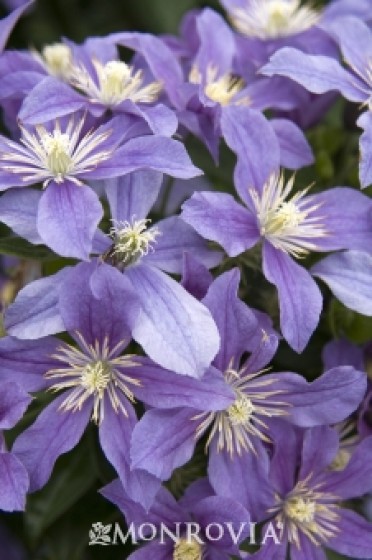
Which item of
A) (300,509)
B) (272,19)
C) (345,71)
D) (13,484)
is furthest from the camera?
(272,19)

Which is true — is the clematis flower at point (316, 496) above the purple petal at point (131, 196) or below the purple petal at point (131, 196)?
below

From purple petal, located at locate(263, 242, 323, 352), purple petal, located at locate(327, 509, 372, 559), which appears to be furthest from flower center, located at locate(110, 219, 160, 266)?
purple petal, located at locate(327, 509, 372, 559)

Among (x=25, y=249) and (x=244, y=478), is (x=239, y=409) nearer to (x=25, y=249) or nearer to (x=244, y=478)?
(x=244, y=478)

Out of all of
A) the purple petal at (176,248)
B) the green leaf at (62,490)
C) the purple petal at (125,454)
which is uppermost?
the purple petal at (176,248)

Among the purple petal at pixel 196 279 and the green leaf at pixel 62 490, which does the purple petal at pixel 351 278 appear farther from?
the green leaf at pixel 62 490

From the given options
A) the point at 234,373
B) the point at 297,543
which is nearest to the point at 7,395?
the point at 234,373

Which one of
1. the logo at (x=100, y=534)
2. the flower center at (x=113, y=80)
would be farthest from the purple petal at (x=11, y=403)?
the flower center at (x=113, y=80)

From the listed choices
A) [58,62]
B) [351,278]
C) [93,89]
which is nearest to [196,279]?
[351,278]
